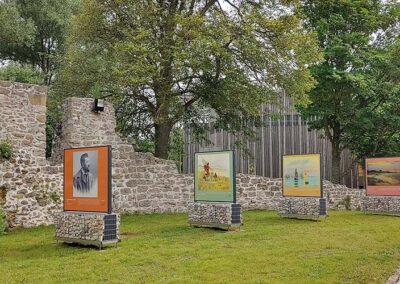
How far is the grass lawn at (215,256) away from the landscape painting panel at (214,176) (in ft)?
3.26

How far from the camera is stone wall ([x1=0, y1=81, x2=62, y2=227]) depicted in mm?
12649

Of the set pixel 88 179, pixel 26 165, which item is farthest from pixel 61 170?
pixel 88 179

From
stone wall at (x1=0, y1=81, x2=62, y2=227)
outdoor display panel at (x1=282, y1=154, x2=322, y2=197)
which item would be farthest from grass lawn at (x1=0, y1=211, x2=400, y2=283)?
outdoor display panel at (x1=282, y1=154, x2=322, y2=197)

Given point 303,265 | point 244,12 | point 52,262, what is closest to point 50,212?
point 52,262

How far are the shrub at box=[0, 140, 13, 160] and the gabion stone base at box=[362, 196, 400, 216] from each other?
11.5 meters

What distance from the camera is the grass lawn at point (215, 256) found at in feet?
22.6

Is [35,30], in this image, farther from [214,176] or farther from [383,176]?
[383,176]

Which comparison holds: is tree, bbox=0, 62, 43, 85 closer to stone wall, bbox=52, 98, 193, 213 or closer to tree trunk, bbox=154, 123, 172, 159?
stone wall, bbox=52, 98, 193, 213

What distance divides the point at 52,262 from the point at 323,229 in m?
6.67

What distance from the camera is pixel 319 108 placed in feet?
67.9

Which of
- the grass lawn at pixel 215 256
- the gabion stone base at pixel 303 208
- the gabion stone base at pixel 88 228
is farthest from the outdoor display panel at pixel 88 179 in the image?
the gabion stone base at pixel 303 208

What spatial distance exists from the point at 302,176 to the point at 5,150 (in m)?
8.72

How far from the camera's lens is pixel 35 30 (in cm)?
2350

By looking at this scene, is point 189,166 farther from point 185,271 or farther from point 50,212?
point 185,271
